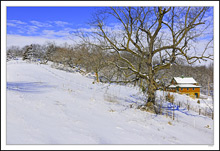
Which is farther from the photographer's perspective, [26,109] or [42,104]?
[42,104]

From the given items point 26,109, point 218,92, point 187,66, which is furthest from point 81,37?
point 218,92

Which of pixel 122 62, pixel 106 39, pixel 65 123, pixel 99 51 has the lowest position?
pixel 65 123

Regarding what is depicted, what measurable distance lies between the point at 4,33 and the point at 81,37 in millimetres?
3090

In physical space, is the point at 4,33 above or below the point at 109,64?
above

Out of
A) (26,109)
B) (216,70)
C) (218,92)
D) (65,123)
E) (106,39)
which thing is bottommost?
(65,123)

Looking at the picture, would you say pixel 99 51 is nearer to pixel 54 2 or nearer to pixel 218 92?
pixel 54 2

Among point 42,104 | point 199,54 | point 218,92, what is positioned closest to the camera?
point 218,92

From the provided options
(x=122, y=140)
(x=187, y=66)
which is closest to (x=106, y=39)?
(x=187, y=66)

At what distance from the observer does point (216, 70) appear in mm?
3459

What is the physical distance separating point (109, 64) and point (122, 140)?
→ 3913 mm

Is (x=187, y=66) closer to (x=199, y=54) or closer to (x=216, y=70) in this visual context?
(x=199, y=54)

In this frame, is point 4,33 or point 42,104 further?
point 42,104

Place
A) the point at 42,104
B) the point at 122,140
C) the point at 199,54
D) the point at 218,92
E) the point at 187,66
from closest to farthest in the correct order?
the point at 122,140, the point at 218,92, the point at 42,104, the point at 199,54, the point at 187,66

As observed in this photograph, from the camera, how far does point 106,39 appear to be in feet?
19.9
